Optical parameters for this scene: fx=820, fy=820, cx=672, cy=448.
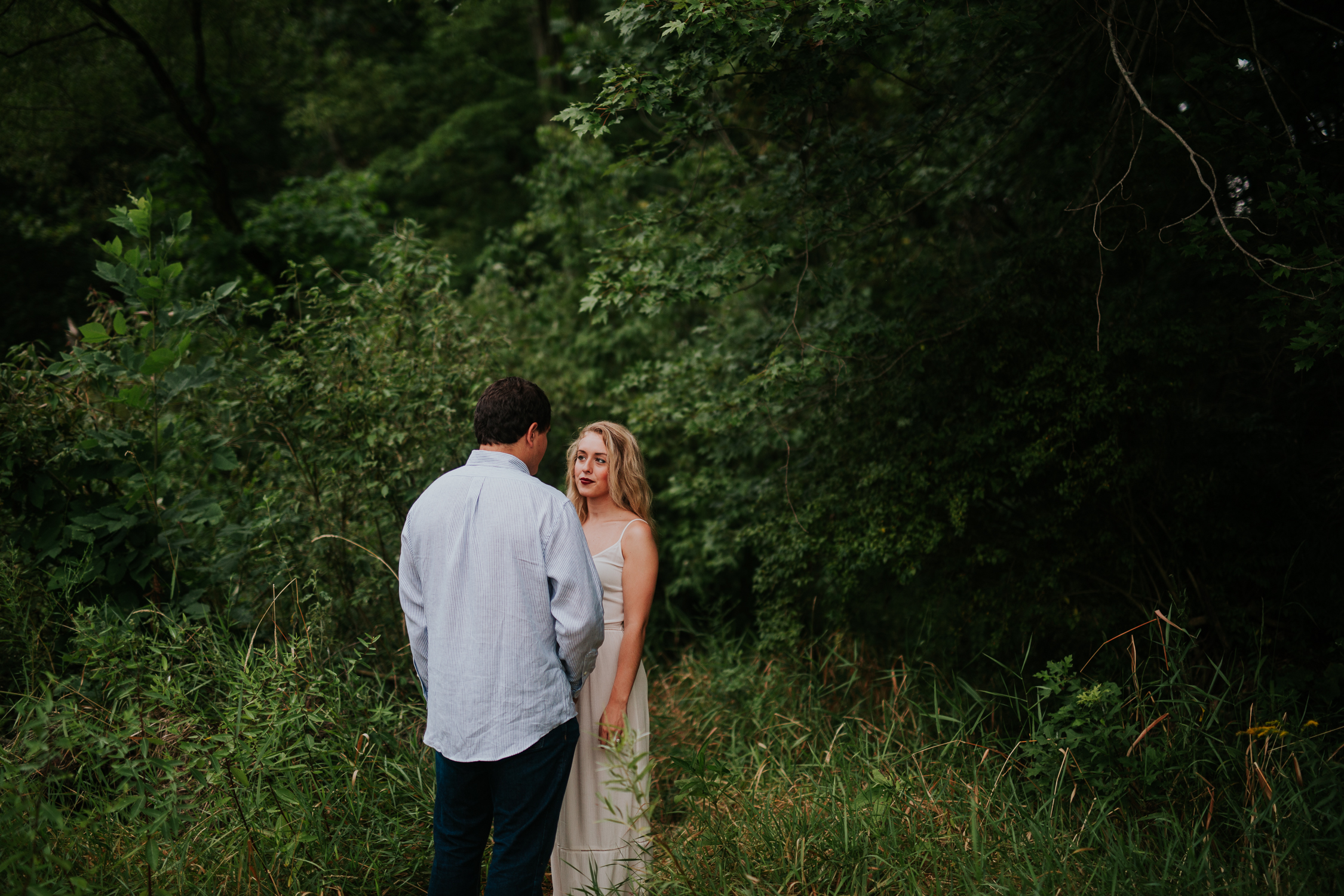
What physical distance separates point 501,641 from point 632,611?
2.30ft

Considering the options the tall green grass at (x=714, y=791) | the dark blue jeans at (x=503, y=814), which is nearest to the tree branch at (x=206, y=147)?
the tall green grass at (x=714, y=791)

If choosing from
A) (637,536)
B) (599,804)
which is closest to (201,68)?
(637,536)

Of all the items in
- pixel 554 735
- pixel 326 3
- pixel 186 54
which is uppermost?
pixel 326 3

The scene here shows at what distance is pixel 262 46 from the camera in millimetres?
7555

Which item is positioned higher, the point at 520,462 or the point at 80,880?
the point at 520,462

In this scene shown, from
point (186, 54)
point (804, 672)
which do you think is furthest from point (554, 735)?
point (186, 54)

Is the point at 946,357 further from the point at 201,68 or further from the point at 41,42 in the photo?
the point at 201,68

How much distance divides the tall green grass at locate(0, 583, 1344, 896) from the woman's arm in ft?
1.03

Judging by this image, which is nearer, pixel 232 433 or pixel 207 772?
pixel 207 772

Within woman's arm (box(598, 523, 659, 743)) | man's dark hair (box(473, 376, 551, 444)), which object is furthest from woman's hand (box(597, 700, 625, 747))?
man's dark hair (box(473, 376, 551, 444))

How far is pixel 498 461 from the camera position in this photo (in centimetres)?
231

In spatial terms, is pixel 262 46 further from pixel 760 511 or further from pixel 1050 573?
pixel 1050 573

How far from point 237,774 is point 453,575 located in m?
1.06

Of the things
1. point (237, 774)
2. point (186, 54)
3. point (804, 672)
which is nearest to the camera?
point (237, 774)
